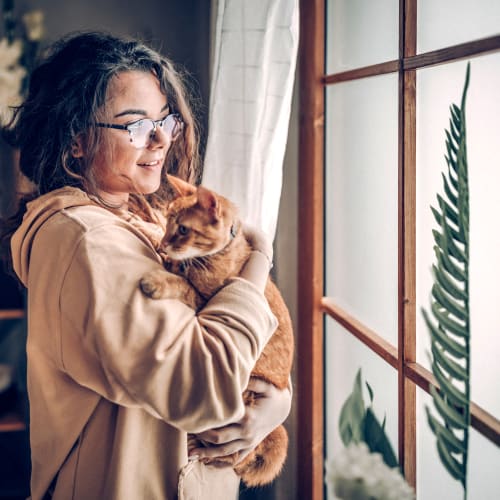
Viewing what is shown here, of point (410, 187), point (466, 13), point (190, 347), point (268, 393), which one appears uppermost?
point (466, 13)

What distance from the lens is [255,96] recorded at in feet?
4.84

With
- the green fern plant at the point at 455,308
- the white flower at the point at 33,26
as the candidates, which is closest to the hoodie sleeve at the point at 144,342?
the green fern plant at the point at 455,308

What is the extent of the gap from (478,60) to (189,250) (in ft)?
1.89

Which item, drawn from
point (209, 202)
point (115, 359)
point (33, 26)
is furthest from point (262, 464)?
point (33, 26)

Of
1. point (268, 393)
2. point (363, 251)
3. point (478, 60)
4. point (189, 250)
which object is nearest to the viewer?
point (478, 60)

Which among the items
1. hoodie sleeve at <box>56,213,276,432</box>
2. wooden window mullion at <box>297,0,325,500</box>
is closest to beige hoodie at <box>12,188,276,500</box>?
hoodie sleeve at <box>56,213,276,432</box>

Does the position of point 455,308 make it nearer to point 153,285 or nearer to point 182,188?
point 153,285

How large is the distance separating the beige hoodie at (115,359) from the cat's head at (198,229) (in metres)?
0.05

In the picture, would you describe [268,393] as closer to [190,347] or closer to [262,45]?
[190,347]

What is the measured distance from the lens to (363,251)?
1.44 m

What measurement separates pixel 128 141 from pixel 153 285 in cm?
34

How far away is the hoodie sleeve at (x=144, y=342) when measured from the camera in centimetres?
93

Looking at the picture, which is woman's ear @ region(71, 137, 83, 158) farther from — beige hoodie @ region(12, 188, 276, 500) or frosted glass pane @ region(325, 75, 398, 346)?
frosted glass pane @ region(325, 75, 398, 346)

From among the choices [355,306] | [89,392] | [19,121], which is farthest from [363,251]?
[19,121]
